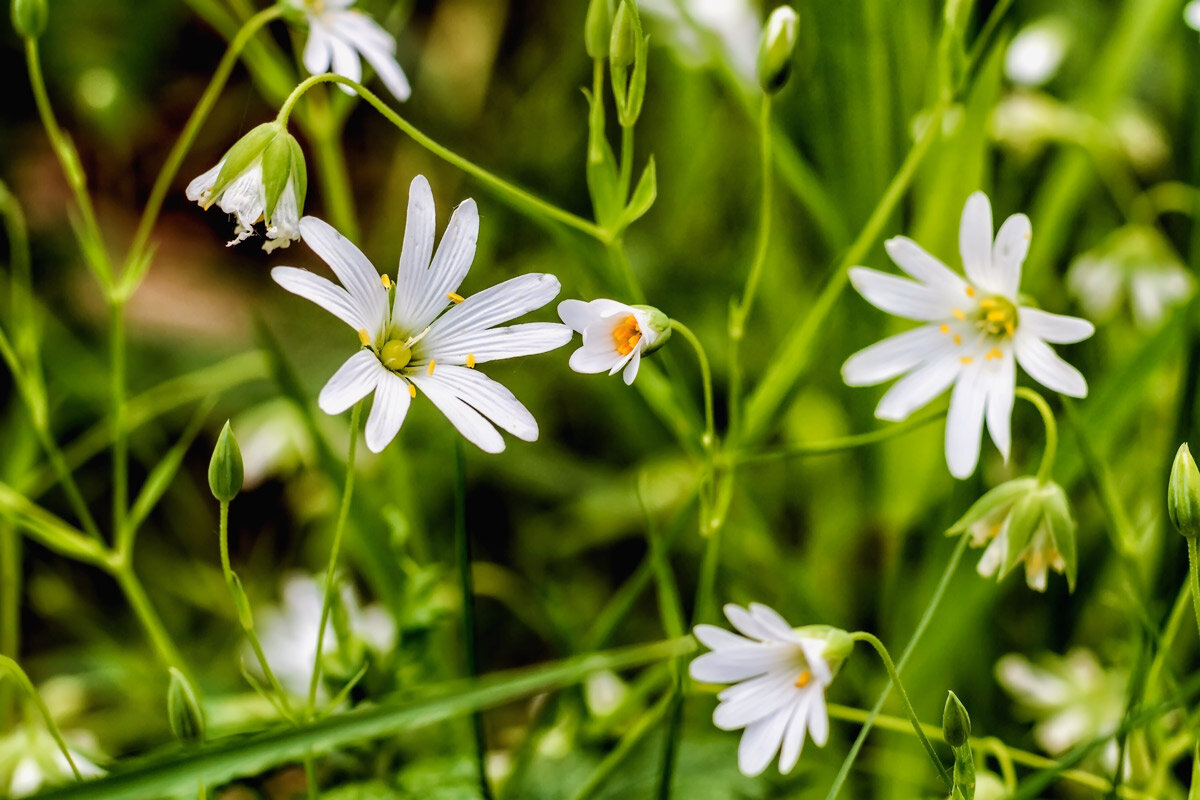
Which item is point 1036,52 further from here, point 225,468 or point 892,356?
point 225,468

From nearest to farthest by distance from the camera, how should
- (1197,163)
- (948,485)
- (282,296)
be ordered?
(1197,163)
(948,485)
(282,296)

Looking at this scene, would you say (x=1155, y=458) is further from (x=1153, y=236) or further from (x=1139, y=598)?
(x=1139, y=598)

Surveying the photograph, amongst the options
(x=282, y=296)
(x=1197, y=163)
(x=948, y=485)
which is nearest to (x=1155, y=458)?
(x=948, y=485)

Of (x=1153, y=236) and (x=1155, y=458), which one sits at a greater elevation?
(x=1153, y=236)

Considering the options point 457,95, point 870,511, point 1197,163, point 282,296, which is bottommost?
point 870,511

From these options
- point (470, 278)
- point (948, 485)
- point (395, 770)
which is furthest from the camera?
point (470, 278)

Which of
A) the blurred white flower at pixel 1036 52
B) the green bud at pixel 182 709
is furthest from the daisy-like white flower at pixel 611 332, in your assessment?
Result: the blurred white flower at pixel 1036 52

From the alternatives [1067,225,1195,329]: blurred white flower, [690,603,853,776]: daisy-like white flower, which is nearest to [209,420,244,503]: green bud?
[690,603,853,776]: daisy-like white flower
